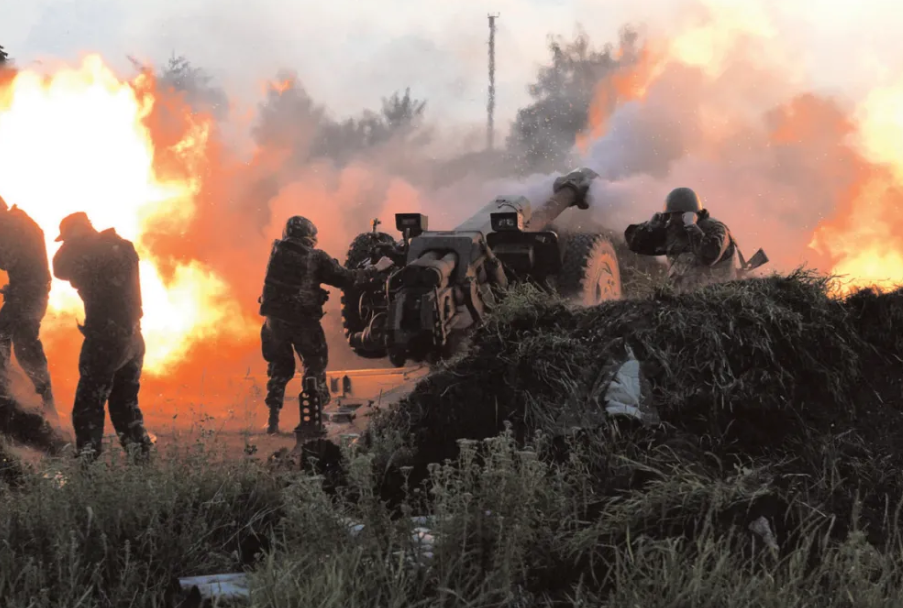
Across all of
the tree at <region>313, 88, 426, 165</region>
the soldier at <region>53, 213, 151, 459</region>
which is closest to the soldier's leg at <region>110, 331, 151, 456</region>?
the soldier at <region>53, 213, 151, 459</region>

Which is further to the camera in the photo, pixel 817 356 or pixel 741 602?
pixel 817 356

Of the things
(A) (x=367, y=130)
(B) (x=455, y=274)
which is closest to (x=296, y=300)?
(B) (x=455, y=274)

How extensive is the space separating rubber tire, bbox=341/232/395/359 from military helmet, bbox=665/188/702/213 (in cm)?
357

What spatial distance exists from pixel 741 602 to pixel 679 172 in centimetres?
1256

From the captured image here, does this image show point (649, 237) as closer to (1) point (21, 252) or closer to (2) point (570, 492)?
(2) point (570, 492)

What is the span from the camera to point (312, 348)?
1110 cm

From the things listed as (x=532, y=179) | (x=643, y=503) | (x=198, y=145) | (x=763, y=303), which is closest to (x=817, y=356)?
(x=763, y=303)

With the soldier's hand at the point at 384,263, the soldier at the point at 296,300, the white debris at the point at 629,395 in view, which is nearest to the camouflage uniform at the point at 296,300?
the soldier at the point at 296,300

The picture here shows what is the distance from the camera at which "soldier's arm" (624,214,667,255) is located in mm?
9062

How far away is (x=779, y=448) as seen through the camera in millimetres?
5160

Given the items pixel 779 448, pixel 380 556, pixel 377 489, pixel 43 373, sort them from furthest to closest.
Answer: pixel 43 373 < pixel 377 489 < pixel 779 448 < pixel 380 556

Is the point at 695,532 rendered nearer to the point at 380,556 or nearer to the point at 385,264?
the point at 380,556

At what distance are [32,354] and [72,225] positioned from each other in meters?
2.67

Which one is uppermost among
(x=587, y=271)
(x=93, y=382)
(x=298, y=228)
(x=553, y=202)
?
(x=553, y=202)
